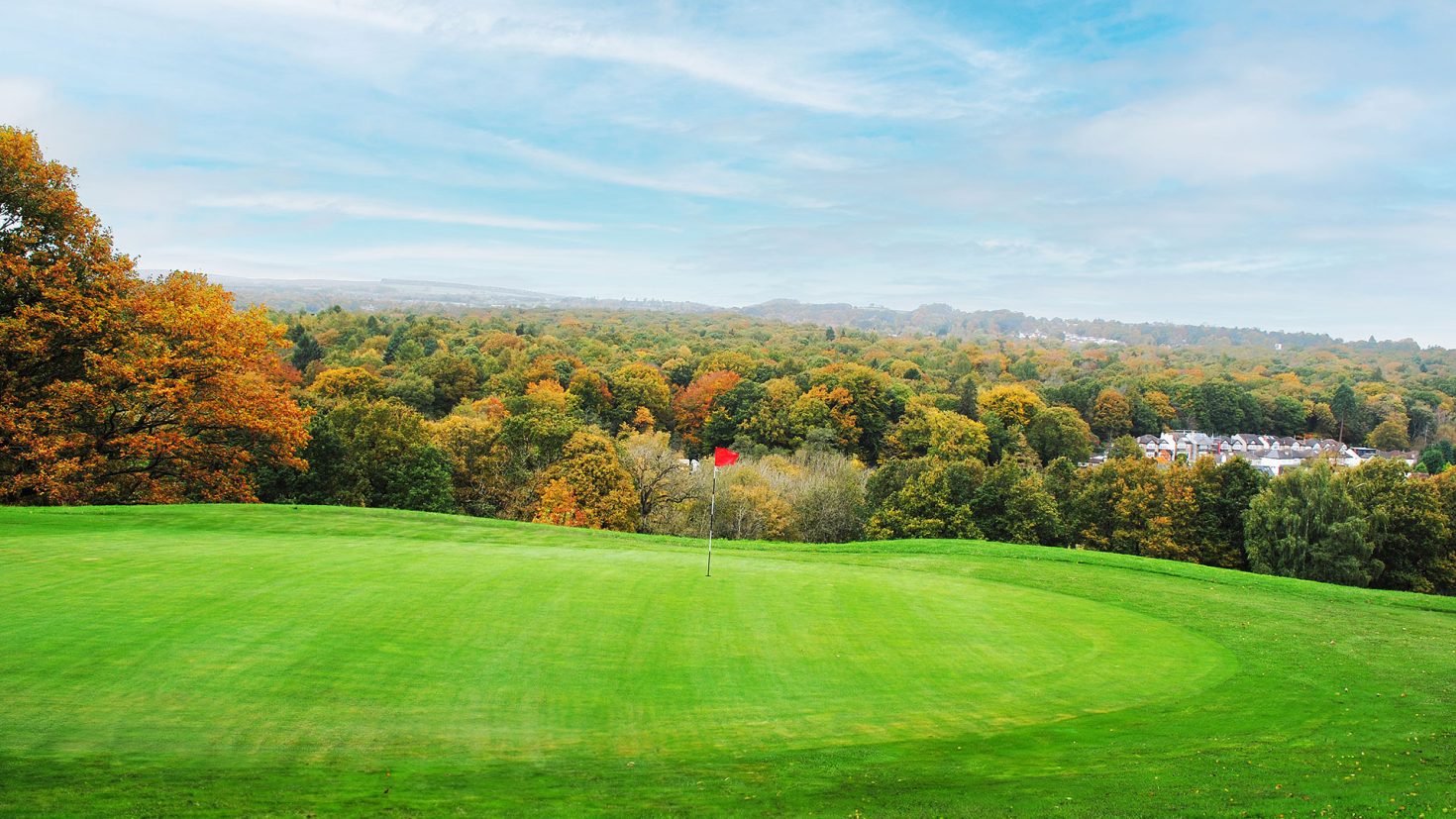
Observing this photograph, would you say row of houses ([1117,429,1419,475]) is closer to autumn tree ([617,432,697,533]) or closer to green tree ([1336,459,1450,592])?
green tree ([1336,459,1450,592])

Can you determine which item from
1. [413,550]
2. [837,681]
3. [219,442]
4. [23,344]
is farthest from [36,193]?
[837,681]

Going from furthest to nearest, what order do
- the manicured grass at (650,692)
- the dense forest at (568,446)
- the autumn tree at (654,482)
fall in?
the autumn tree at (654,482), the dense forest at (568,446), the manicured grass at (650,692)

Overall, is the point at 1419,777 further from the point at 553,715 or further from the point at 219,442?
the point at 219,442

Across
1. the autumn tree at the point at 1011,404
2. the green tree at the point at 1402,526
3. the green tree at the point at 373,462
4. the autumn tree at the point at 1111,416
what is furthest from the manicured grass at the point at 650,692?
the autumn tree at the point at 1111,416

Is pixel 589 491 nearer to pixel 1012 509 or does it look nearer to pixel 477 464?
pixel 477 464

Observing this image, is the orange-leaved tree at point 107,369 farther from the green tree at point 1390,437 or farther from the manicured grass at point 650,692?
the green tree at point 1390,437

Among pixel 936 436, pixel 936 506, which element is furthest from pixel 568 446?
pixel 936 436
